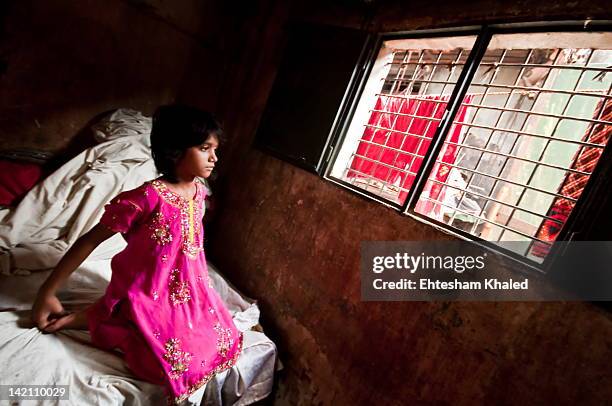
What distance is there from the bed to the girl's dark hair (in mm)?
1068

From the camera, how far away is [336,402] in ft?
6.93

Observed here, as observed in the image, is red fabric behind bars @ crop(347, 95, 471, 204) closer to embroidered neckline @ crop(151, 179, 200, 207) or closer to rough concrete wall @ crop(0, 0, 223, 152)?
embroidered neckline @ crop(151, 179, 200, 207)

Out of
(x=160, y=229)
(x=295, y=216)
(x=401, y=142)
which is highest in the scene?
(x=401, y=142)

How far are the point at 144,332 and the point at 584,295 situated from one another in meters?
2.08

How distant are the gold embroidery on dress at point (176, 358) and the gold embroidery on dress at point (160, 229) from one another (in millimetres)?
507

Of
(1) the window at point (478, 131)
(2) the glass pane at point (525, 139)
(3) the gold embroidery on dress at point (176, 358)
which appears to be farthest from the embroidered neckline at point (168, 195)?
(2) the glass pane at point (525, 139)

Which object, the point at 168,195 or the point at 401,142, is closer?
the point at 168,195

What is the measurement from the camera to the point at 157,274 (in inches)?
61.2

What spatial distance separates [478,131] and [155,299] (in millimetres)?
4714

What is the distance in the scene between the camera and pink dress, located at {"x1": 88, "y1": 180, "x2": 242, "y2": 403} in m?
1.47

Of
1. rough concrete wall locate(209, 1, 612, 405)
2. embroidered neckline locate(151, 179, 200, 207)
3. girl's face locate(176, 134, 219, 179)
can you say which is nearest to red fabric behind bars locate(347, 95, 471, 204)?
rough concrete wall locate(209, 1, 612, 405)

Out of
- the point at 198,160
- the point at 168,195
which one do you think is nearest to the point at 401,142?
the point at 198,160

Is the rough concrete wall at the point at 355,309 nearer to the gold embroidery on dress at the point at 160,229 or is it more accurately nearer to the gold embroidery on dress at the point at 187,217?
the gold embroidery on dress at the point at 187,217

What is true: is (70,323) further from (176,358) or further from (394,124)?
(394,124)
